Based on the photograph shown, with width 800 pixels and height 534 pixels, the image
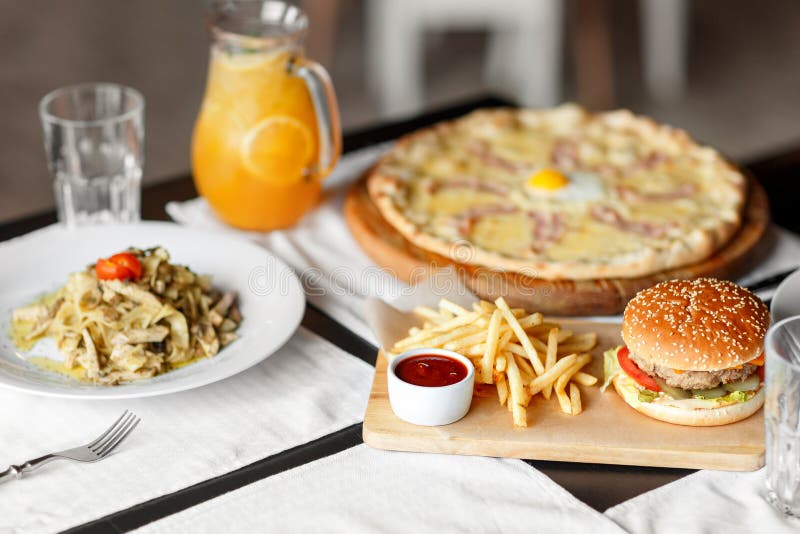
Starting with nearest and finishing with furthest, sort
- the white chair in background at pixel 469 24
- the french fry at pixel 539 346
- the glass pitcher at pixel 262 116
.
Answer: the french fry at pixel 539 346, the glass pitcher at pixel 262 116, the white chair in background at pixel 469 24

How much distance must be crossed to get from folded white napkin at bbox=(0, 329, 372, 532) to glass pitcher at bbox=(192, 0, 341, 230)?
79cm

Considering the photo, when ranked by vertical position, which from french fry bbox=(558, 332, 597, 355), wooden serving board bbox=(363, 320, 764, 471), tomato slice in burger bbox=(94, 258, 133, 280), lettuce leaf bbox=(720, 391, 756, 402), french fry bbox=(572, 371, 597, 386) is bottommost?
wooden serving board bbox=(363, 320, 764, 471)

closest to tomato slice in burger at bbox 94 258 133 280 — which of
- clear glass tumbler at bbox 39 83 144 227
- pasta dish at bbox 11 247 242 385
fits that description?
pasta dish at bbox 11 247 242 385

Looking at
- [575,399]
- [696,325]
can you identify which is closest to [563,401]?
[575,399]

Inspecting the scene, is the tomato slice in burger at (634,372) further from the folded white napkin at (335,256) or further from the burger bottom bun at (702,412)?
the folded white napkin at (335,256)

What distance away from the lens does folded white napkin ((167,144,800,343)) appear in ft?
10.0

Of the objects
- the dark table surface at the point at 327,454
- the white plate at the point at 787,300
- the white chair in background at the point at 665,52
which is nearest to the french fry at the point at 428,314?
the dark table surface at the point at 327,454

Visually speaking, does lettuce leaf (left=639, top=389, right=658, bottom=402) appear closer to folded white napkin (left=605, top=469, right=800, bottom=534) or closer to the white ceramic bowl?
folded white napkin (left=605, top=469, right=800, bottom=534)

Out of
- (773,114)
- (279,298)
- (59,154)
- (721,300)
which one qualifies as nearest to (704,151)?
(721,300)

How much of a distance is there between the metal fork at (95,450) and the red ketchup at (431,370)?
0.65 meters

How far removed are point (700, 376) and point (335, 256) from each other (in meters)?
1.37

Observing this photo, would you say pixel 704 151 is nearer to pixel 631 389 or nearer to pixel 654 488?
pixel 631 389

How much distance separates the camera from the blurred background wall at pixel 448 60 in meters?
7.04

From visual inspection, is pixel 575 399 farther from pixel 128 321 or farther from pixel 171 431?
pixel 128 321
